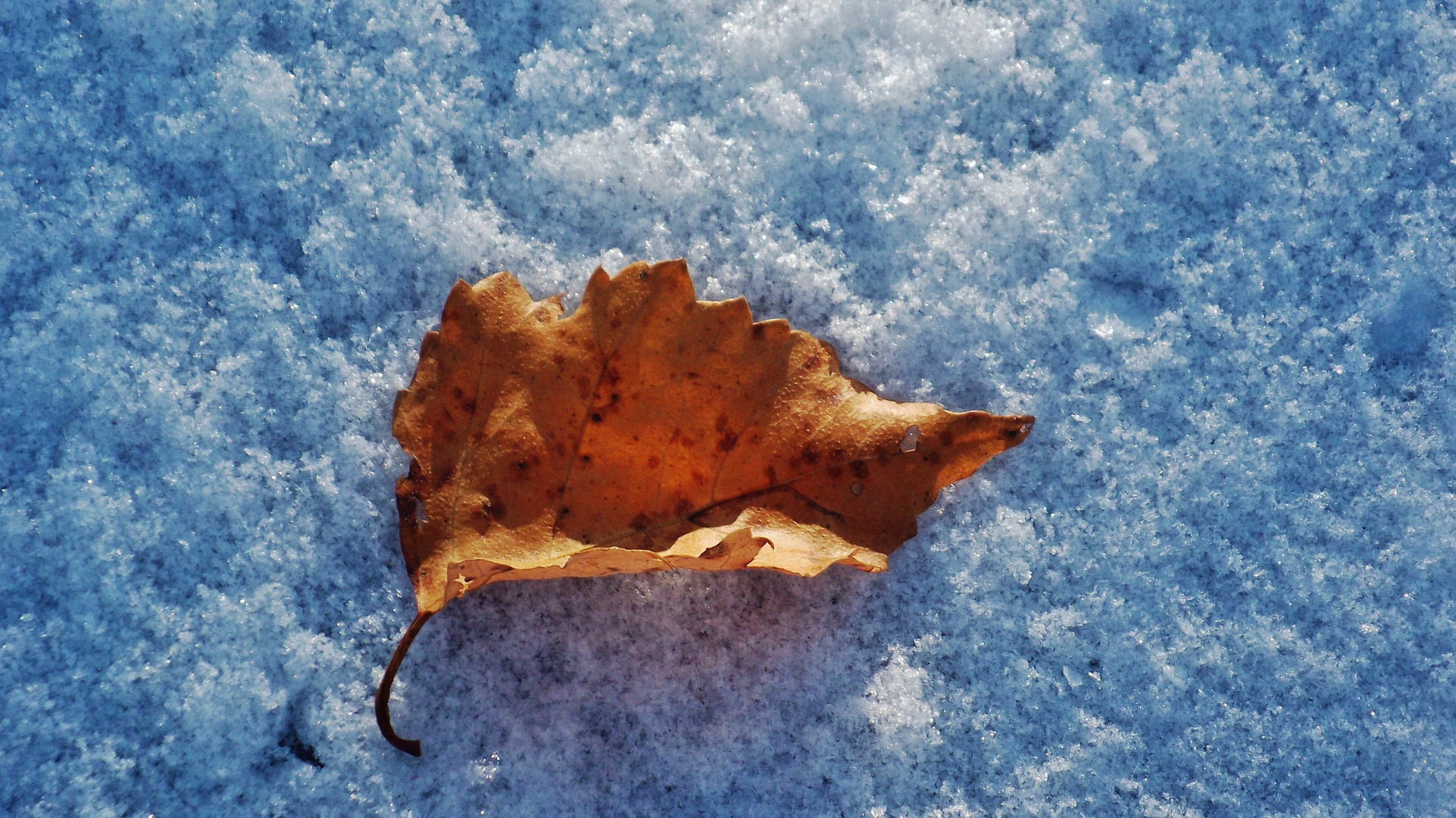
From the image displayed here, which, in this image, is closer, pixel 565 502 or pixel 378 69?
pixel 565 502

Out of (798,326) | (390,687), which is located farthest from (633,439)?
(390,687)

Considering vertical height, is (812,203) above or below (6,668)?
above

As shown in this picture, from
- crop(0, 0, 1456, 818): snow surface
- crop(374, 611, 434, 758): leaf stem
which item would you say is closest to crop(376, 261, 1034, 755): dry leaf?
crop(374, 611, 434, 758): leaf stem

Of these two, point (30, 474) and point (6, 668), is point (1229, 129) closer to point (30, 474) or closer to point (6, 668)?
point (30, 474)

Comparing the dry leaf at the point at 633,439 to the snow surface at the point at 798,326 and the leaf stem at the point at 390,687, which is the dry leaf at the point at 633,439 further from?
the snow surface at the point at 798,326

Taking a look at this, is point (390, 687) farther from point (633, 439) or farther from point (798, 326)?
point (798, 326)

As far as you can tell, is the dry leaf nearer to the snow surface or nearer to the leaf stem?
the leaf stem

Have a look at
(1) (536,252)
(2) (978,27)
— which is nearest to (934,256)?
(2) (978,27)
